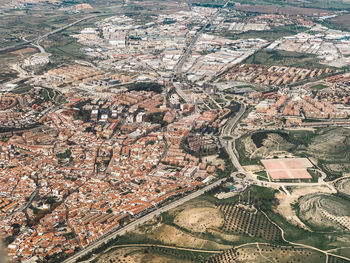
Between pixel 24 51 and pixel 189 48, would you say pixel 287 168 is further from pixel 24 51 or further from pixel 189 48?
pixel 24 51

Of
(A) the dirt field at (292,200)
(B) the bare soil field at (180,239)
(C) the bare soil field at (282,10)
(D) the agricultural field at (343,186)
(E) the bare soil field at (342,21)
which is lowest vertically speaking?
(B) the bare soil field at (180,239)

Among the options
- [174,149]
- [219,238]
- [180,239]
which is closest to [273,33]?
[174,149]

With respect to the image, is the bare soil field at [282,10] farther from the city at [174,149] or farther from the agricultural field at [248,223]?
the agricultural field at [248,223]

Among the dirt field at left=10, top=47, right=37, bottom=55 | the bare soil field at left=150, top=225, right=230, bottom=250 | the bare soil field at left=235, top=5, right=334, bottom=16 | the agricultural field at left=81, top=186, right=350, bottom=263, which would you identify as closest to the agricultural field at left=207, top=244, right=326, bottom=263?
the agricultural field at left=81, top=186, right=350, bottom=263

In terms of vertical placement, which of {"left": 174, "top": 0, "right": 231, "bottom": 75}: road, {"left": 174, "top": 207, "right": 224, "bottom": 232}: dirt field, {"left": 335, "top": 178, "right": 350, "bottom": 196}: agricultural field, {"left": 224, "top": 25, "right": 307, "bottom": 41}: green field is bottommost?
{"left": 174, "top": 207, "right": 224, "bottom": 232}: dirt field

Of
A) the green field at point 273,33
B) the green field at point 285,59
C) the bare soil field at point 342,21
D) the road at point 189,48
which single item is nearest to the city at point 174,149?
the green field at point 285,59

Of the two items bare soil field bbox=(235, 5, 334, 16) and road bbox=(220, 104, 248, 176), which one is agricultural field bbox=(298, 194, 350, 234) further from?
bare soil field bbox=(235, 5, 334, 16)
